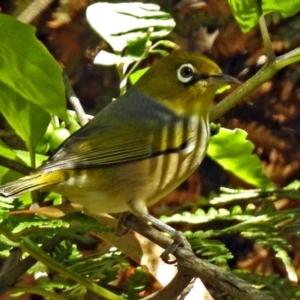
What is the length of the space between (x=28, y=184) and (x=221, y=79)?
0.49 m

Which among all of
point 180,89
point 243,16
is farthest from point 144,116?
point 243,16

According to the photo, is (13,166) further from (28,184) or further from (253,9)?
(253,9)

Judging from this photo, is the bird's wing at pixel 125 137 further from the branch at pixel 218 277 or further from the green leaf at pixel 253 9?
the branch at pixel 218 277

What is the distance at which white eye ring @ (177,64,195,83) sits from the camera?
156cm

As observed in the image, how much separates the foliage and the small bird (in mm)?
54

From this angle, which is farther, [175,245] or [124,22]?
[124,22]

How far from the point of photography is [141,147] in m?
1.47

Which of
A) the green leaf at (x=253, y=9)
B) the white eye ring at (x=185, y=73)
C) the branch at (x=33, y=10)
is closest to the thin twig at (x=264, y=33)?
the green leaf at (x=253, y=9)

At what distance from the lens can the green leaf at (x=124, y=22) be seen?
149 centimetres

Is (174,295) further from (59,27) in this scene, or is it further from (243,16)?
(59,27)

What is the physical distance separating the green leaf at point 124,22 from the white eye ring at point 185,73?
0.10 meters

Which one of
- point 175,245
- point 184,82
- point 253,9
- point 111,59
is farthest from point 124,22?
point 175,245

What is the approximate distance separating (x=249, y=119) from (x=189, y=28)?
1.06ft

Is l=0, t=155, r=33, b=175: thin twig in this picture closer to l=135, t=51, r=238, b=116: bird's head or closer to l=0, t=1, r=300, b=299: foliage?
l=0, t=1, r=300, b=299: foliage
